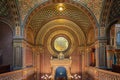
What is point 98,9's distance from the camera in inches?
602

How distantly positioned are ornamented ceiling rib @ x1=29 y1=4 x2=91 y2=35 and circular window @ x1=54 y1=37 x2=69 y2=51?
256 centimetres

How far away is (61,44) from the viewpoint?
73.6ft

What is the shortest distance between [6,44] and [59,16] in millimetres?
6580

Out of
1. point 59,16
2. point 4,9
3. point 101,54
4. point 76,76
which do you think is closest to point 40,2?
point 4,9

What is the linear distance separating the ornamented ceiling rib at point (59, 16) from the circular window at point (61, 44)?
8.41ft

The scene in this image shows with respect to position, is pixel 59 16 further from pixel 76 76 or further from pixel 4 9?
pixel 4 9

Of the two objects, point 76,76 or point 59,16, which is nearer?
point 59,16

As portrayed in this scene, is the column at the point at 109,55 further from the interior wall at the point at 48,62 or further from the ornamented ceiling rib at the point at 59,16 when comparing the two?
the interior wall at the point at 48,62

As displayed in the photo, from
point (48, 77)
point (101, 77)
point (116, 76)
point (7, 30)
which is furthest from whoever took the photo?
point (48, 77)

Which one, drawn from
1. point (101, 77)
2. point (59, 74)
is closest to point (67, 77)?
point (59, 74)

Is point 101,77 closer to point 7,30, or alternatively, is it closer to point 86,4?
point 86,4

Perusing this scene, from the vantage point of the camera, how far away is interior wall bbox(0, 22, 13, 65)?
49.5ft

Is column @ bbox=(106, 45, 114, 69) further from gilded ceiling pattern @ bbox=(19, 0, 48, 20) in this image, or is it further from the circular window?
the circular window

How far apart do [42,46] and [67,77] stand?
13.3 ft
